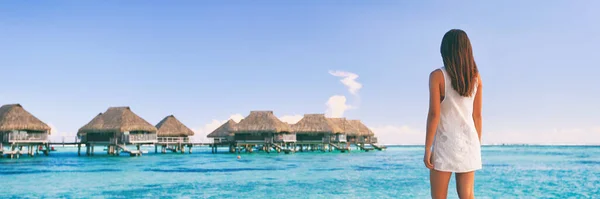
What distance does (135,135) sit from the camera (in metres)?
45.2

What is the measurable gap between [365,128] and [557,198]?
58473 millimetres

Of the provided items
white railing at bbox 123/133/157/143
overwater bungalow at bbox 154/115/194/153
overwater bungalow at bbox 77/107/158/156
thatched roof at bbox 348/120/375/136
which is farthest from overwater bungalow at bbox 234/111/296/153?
thatched roof at bbox 348/120/375/136

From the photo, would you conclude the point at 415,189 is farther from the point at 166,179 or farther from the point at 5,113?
the point at 5,113

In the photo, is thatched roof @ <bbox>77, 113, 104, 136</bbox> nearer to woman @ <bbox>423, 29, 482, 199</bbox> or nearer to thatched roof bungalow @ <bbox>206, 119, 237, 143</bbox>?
thatched roof bungalow @ <bbox>206, 119, 237, 143</bbox>

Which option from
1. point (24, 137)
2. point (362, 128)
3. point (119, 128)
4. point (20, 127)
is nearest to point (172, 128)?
point (119, 128)

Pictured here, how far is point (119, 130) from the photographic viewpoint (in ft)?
145

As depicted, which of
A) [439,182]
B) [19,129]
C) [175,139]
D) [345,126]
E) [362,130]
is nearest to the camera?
[439,182]

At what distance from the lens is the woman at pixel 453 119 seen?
9.60ft

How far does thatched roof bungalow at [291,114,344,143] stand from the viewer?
55781 millimetres

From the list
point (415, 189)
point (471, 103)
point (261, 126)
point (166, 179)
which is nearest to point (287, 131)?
point (261, 126)

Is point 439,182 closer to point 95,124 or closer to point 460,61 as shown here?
point 460,61

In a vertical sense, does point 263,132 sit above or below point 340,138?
above

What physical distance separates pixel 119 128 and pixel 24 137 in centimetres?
683

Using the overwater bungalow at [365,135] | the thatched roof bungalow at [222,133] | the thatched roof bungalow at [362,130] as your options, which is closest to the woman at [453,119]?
the thatched roof bungalow at [222,133]
